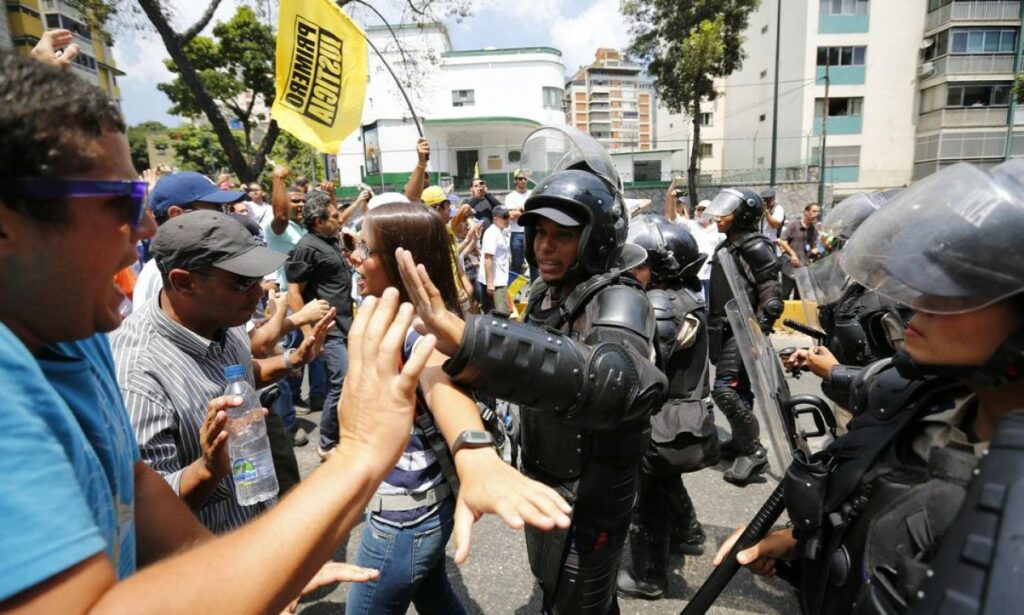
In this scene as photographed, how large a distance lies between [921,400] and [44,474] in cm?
173

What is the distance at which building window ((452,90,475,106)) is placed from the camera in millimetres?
36562

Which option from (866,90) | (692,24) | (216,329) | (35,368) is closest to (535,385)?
(35,368)

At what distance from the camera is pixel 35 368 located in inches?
26.4

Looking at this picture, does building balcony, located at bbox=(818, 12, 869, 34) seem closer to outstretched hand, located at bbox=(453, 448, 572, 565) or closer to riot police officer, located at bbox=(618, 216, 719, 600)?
riot police officer, located at bbox=(618, 216, 719, 600)

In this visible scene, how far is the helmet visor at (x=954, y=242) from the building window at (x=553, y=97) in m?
37.5

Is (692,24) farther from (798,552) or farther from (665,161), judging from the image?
(798,552)

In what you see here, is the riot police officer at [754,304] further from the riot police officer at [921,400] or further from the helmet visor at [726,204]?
the riot police officer at [921,400]

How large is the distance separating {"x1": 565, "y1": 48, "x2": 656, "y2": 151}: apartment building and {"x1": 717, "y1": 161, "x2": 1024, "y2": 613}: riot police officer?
103m

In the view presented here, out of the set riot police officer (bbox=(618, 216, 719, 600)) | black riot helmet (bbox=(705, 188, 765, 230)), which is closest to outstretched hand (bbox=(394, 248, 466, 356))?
riot police officer (bbox=(618, 216, 719, 600))

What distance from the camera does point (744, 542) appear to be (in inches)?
66.9

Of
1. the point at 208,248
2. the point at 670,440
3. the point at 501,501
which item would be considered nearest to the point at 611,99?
the point at 670,440

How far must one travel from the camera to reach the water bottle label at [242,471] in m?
1.82

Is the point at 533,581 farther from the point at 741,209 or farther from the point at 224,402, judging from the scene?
the point at 741,209

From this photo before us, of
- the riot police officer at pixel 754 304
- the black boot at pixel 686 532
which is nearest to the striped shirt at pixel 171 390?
the black boot at pixel 686 532
